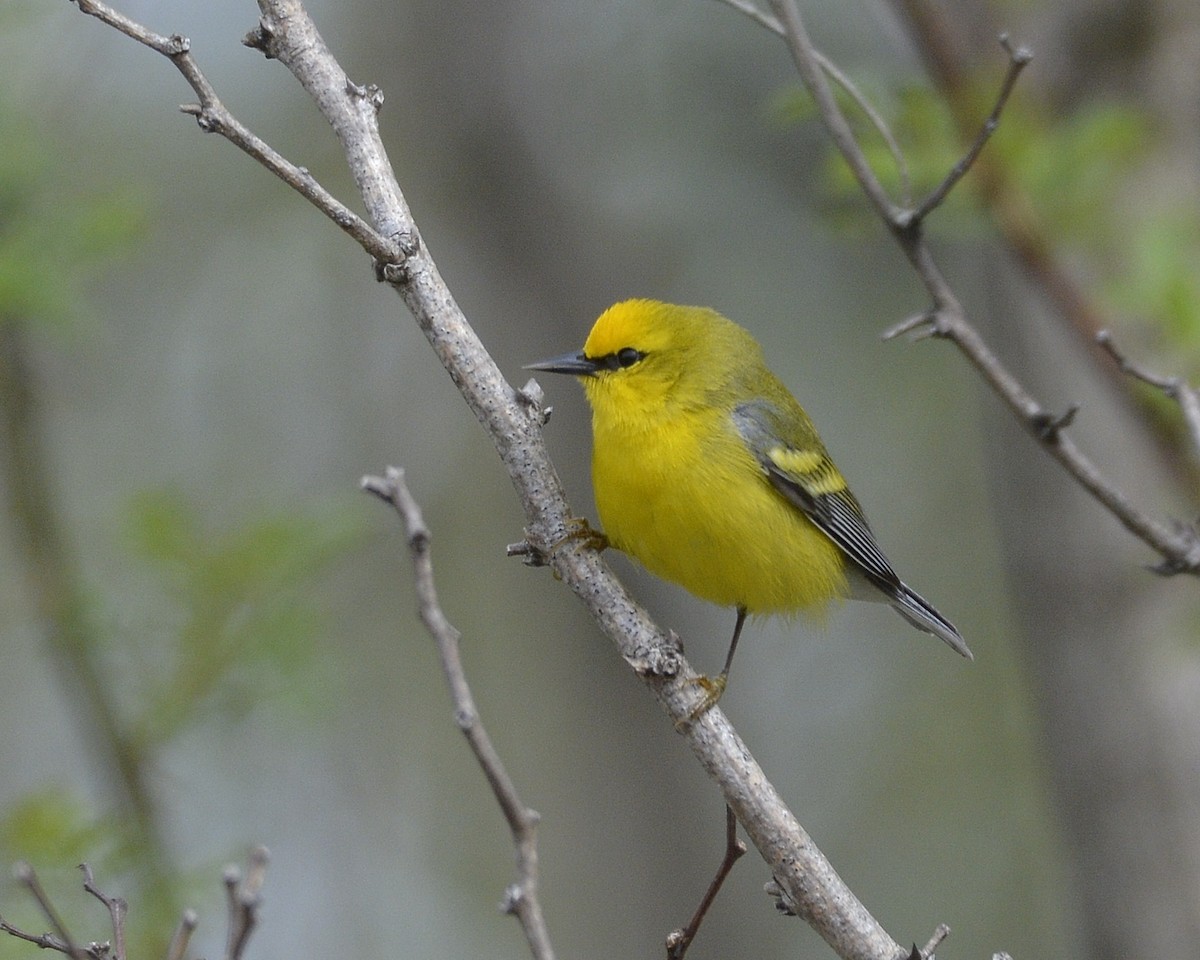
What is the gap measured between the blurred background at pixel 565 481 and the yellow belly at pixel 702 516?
85 centimetres

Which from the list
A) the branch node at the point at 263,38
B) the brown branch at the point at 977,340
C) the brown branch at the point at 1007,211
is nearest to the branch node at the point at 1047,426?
the brown branch at the point at 977,340

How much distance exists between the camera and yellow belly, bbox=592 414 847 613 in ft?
13.3

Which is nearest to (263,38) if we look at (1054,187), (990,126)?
(990,126)

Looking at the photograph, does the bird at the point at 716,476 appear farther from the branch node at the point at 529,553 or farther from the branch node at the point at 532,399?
the branch node at the point at 532,399

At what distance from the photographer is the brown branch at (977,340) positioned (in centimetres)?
320

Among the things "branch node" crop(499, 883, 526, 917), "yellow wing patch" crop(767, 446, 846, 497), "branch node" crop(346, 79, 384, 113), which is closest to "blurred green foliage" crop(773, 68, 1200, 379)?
"yellow wing patch" crop(767, 446, 846, 497)

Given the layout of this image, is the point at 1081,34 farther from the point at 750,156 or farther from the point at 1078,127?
the point at 750,156

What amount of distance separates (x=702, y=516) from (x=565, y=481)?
331cm

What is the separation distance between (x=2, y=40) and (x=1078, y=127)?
165 inches

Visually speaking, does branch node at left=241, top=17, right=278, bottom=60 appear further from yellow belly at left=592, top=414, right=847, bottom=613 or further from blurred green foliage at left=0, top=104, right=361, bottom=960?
yellow belly at left=592, top=414, right=847, bottom=613

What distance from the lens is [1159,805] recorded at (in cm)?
516

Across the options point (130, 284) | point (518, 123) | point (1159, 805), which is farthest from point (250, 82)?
point (1159, 805)

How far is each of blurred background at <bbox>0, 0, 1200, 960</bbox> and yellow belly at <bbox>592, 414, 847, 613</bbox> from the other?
85 centimetres

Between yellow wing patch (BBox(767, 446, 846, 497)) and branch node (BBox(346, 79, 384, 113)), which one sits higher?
yellow wing patch (BBox(767, 446, 846, 497))
